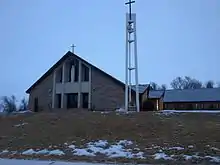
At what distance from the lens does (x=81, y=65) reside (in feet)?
111

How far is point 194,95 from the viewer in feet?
175

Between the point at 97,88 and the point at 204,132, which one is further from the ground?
the point at 97,88

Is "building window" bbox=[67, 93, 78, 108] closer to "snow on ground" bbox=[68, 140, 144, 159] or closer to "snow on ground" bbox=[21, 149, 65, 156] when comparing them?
"snow on ground" bbox=[68, 140, 144, 159]

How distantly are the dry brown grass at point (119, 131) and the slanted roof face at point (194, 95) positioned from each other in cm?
2983

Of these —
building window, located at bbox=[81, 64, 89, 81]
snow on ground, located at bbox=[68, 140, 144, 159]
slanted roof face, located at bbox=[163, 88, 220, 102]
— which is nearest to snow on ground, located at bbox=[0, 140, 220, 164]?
snow on ground, located at bbox=[68, 140, 144, 159]

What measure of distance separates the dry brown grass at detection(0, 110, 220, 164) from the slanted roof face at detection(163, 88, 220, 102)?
97.9ft

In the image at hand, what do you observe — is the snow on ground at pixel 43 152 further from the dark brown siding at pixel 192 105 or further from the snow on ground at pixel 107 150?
the dark brown siding at pixel 192 105

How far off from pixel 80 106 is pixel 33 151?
19.1m

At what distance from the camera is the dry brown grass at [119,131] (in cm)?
1467

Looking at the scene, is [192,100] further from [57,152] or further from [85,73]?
[57,152]

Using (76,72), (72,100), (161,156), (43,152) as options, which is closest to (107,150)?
(161,156)

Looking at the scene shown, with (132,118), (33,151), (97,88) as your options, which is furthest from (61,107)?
(33,151)

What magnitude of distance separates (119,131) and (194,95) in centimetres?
3799

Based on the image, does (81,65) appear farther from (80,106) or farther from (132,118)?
(132,118)
